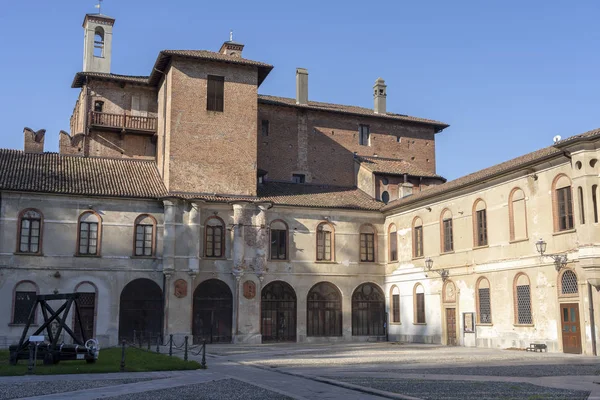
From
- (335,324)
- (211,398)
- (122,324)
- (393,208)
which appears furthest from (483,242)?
(211,398)

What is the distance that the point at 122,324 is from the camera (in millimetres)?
32406

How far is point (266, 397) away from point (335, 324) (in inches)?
946

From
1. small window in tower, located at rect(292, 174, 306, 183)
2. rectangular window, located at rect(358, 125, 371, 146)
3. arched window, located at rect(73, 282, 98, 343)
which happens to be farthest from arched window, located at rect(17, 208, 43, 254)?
rectangular window, located at rect(358, 125, 371, 146)

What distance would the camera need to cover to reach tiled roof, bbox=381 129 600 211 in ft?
81.4

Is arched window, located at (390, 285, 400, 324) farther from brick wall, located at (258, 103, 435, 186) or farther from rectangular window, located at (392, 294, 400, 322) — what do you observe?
brick wall, located at (258, 103, 435, 186)

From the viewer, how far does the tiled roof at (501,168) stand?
24812 millimetres

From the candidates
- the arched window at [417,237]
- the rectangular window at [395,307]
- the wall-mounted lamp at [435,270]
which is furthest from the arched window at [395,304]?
the wall-mounted lamp at [435,270]

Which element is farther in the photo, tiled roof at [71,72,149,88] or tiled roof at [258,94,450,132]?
tiled roof at [258,94,450,132]

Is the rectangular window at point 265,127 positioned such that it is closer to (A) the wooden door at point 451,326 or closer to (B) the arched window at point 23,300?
(A) the wooden door at point 451,326

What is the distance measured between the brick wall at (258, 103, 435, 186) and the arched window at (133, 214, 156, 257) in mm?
9544

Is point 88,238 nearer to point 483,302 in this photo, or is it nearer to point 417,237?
point 417,237

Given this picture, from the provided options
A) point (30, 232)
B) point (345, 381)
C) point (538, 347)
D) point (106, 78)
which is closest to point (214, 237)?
point (30, 232)

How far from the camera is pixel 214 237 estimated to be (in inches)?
1363

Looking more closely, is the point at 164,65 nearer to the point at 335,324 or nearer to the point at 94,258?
the point at 94,258
